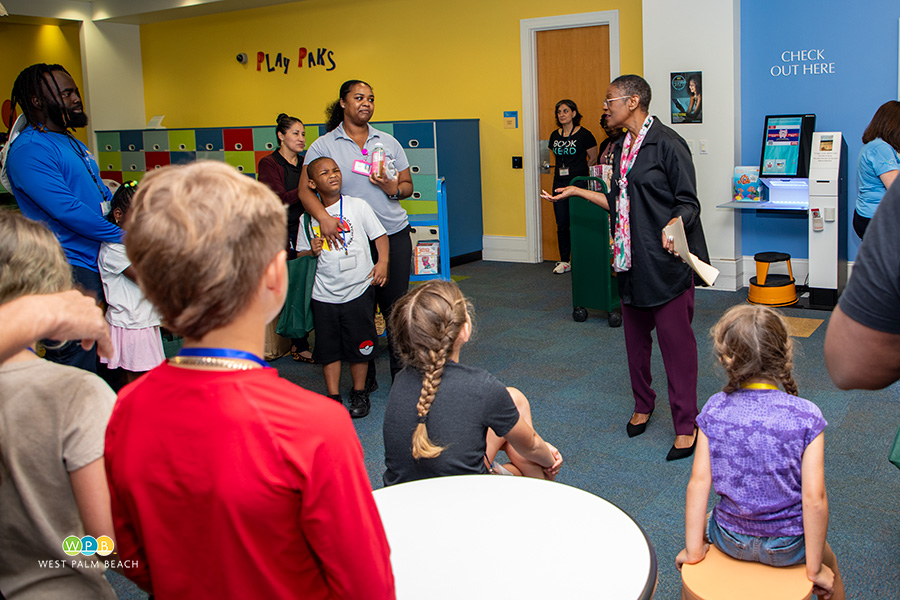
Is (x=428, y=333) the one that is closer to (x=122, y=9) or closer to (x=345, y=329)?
(x=345, y=329)

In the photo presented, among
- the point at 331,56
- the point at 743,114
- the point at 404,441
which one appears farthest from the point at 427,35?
the point at 404,441

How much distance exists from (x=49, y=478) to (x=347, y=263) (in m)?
2.60

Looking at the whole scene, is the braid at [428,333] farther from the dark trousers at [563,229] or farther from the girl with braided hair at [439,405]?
the dark trousers at [563,229]

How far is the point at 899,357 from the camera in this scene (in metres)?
1.01

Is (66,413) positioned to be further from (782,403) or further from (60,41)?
(60,41)

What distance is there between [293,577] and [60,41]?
11964 mm

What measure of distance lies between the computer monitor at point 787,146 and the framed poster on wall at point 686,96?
1.86ft

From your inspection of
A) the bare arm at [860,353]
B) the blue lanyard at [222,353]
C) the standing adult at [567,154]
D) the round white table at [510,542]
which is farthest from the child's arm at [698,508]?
the standing adult at [567,154]

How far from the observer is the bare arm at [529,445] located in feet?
6.51

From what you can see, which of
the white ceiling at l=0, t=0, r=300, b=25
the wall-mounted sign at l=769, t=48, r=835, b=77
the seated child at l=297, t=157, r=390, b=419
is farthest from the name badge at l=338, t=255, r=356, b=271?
the white ceiling at l=0, t=0, r=300, b=25

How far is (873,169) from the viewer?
511 cm

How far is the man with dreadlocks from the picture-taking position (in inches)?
117

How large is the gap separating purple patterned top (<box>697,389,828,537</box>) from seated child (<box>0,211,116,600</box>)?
4.23 ft

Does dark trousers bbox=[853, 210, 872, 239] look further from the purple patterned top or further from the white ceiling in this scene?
the white ceiling
